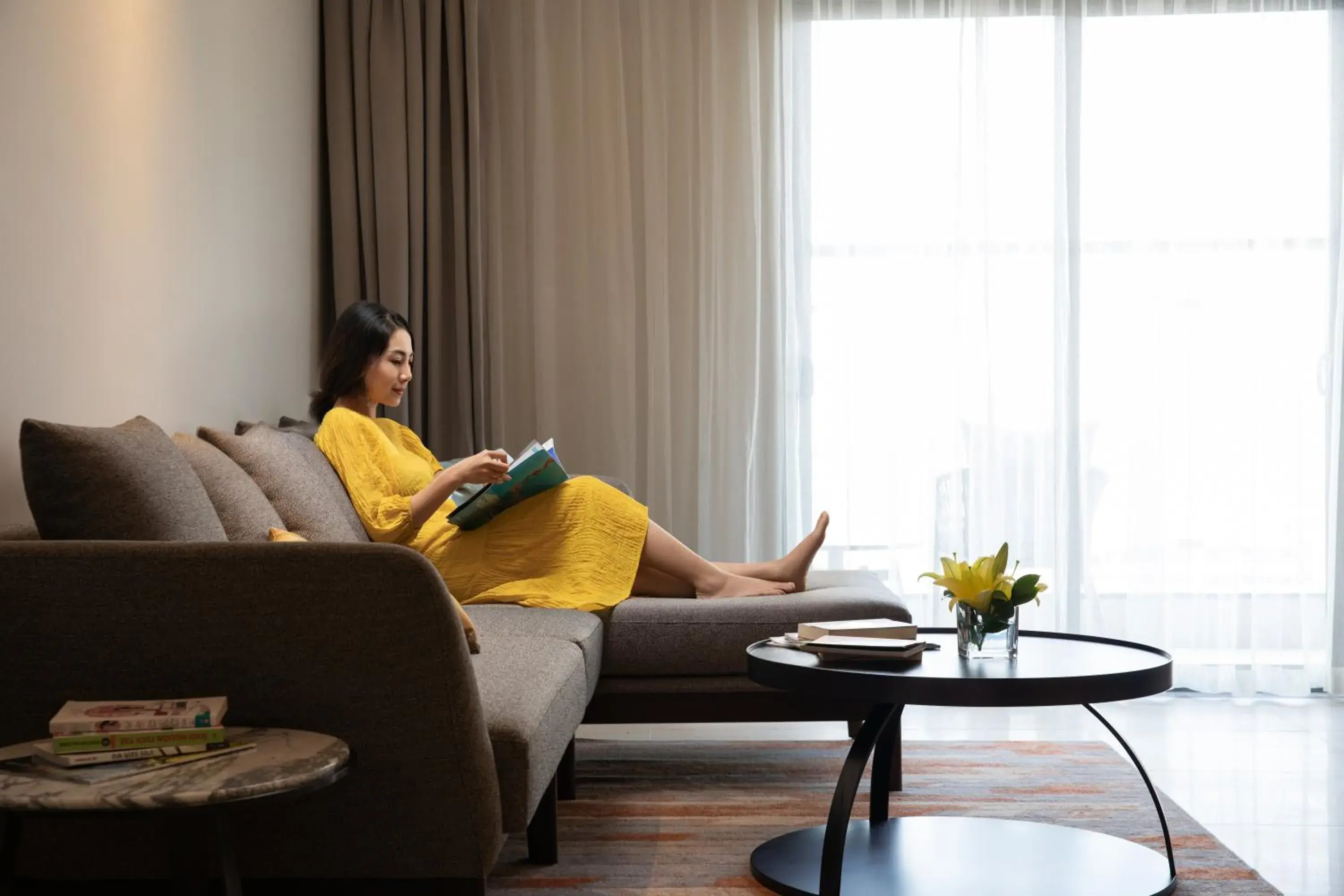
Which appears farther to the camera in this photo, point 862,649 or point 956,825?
point 956,825

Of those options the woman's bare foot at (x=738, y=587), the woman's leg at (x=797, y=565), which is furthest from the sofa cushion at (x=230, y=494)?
the woman's leg at (x=797, y=565)

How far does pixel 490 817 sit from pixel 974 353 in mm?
3156

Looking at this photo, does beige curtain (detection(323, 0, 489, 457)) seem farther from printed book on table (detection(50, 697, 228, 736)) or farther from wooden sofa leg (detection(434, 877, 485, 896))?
printed book on table (detection(50, 697, 228, 736))


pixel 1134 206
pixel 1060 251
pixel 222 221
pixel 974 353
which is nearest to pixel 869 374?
pixel 974 353

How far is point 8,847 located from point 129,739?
0.65 feet

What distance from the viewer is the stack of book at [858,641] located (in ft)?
7.70

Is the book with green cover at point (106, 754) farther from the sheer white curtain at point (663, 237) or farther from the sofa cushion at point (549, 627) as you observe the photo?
the sheer white curtain at point (663, 237)

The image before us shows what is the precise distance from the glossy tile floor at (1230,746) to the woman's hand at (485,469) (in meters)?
0.94

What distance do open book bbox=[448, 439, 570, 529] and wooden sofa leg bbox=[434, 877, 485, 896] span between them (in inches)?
58.3

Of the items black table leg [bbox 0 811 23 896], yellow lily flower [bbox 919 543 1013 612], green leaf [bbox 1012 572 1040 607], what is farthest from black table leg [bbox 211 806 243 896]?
green leaf [bbox 1012 572 1040 607]

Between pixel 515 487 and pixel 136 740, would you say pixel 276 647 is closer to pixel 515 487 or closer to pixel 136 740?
pixel 136 740

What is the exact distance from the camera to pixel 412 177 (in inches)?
177

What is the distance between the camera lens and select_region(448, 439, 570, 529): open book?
3.21 m

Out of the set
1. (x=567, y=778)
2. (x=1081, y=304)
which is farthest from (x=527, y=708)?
(x=1081, y=304)
